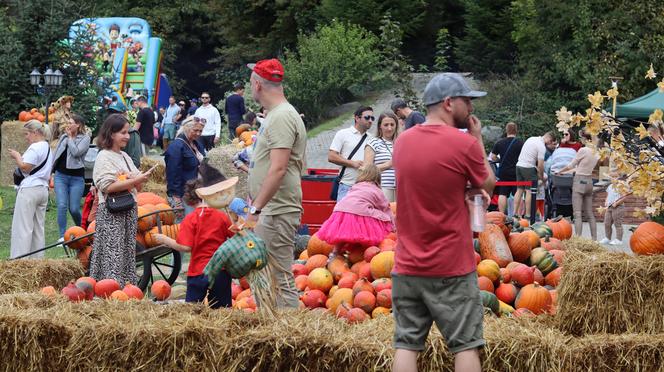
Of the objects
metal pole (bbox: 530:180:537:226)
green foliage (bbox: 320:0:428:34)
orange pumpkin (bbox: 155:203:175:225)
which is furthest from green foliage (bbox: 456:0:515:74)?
orange pumpkin (bbox: 155:203:175:225)

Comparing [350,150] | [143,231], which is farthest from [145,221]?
[350,150]

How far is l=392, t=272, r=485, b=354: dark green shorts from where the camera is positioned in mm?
5180

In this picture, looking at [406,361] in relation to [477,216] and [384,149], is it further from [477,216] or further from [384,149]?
[384,149]

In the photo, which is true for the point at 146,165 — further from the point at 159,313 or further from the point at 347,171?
the point at 159,313

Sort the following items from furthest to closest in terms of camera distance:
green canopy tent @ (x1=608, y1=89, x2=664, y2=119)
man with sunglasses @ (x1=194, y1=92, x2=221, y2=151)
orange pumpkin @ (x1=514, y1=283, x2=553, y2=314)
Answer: man with sunglasses @ (x1=194, y1=92, x2=221, y2=151)
green canopy tent @ (x1=608, y1=89, x2=664, y2=119)
orange pumpkin @ (x1=514, y1=283, x2=553, y2=314)

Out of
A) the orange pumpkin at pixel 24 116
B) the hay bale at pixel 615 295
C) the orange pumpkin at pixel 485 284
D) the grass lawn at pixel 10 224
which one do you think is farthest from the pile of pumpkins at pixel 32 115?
the hay bale at pixel 615 295

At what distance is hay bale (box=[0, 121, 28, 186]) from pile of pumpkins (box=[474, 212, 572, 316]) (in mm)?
14096

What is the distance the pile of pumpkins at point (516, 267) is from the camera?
8.00 m

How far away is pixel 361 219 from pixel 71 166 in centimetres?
508

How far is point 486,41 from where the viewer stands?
33.9 metres

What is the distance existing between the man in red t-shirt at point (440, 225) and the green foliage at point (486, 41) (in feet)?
94.7

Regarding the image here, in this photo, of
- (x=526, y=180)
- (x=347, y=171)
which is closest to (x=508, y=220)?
(x=347, y=171)

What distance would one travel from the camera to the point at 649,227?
659cm

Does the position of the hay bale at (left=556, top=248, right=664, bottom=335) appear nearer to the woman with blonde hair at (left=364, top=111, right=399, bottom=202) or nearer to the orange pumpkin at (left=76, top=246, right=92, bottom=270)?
the orange pumpkin at (left=76, top=246, right=92, bottom=270)
